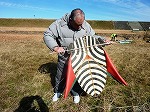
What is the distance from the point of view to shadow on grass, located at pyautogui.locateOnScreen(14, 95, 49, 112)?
5469mm

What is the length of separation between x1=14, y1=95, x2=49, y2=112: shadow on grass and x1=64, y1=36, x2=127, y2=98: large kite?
96cm

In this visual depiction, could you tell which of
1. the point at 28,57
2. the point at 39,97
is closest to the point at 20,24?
the point at 28,57

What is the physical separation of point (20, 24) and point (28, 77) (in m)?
74.7

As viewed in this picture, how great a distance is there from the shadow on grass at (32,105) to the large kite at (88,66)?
960mm

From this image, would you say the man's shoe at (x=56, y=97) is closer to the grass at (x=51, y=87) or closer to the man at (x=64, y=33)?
the grass at (x=51, y=87)

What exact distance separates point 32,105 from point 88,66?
1692mm

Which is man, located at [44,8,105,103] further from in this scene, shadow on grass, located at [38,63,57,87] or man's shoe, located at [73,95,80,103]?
shadow on grass, located at [38,63,57,87]

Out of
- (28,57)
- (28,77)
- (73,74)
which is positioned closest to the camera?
(73,74)

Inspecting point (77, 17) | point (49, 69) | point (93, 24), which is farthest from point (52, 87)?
point (93, 24)

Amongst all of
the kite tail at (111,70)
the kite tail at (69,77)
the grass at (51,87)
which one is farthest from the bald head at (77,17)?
the grass at (51,87)

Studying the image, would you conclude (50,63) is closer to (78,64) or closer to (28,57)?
(28,57)

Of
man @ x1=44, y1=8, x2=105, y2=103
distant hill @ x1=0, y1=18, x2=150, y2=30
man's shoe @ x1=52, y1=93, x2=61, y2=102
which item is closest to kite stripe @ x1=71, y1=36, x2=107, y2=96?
man @ x1=44, y1=8, x2=105, y2=103

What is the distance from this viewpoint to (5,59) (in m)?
10.8

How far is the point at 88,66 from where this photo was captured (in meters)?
5.32
